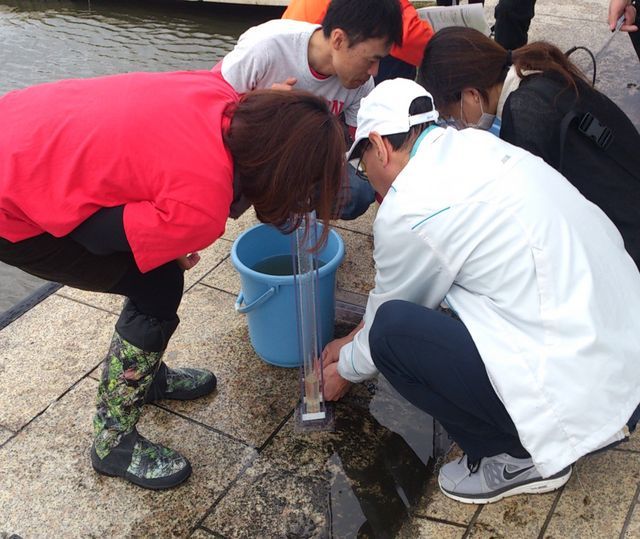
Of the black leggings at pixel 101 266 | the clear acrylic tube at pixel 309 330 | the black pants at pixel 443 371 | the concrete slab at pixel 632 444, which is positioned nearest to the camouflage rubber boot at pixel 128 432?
the black leggings at pixel 101 266

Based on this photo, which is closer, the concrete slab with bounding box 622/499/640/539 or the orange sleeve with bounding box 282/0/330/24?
the concrete slab with bounding box 622/499/640/539

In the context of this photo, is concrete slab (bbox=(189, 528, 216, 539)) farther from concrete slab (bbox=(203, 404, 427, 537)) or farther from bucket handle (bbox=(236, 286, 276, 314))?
bucket handle (bbox=(236, 286, 276, 314))

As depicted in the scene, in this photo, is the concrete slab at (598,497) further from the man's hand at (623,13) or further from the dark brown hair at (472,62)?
the man's hand at (623,13)

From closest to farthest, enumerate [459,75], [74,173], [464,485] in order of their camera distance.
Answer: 1. [74,173]
2. [464,485]
3. [459,75]

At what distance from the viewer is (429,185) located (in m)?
1.70

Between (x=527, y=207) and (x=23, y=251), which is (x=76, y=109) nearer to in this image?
(x=23, y=251)

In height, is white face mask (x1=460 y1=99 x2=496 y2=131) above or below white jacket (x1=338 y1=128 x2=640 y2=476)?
above

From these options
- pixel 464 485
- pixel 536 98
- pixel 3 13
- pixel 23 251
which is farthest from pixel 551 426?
pixel 3 13

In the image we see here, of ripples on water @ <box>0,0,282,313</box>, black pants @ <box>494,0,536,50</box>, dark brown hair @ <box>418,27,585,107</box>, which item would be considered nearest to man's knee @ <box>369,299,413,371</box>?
dark brown hair @ <box>418,27,585,107</box>

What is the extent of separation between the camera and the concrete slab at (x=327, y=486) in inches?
78.2

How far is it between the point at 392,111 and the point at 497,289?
57cm

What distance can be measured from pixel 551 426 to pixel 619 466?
630 millimetres

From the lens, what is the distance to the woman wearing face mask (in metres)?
2.08

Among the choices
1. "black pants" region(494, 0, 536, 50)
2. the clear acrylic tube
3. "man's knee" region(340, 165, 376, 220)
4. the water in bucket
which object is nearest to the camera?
the clear acrylic tube
